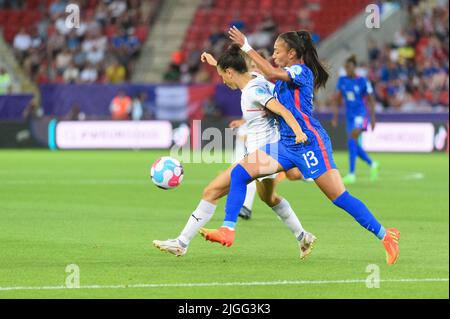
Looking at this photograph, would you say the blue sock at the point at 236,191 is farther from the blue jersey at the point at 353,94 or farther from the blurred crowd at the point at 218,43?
the blurred crowd at the point at 218,43

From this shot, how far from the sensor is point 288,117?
9539 millimetres

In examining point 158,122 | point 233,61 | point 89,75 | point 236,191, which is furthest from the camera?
point 89,75

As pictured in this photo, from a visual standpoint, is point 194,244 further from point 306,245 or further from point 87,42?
point 87,42

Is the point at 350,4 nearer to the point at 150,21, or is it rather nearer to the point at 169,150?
the point at 150,21

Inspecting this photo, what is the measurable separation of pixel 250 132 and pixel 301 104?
88cm

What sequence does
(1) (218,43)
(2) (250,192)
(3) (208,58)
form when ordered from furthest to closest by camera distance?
1. (1) (218,43)
2. (2) (250,192)
3. (3) (208,58)

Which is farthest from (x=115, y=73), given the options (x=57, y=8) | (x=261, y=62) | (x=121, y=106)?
(x=261, y=62)

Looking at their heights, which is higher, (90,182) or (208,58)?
(208,58)

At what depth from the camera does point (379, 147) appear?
29875mm

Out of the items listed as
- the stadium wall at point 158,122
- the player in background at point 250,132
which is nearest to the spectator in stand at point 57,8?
the stadium wall at point 158,122

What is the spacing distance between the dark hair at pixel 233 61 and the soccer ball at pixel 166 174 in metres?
1.55

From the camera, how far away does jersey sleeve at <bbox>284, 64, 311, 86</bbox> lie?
381 inches

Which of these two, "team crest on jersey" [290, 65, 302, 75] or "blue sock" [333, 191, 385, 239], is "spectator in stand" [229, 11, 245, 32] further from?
"blue sock" [333, 191, 385, 239]
